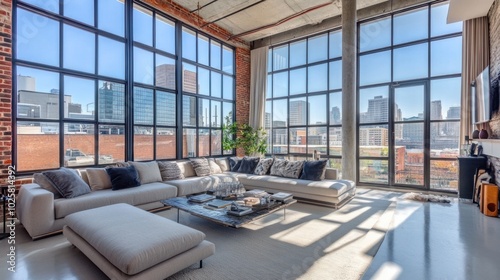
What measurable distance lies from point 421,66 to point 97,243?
22.7ft

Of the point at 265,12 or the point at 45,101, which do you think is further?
the point at 265,12

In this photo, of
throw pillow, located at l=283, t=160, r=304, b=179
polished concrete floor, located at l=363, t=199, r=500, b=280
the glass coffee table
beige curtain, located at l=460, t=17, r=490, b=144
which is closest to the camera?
polished concrete floor, located at l=363, t=199, r=500, b=280

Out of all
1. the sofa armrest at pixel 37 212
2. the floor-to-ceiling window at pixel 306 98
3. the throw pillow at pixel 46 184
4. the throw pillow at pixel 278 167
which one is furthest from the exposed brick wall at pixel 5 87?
the floor-to-ceiling window at pixel 306 98

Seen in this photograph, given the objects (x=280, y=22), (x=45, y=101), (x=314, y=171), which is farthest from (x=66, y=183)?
(x=280, y=22)

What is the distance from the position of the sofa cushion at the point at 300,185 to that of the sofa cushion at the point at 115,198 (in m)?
1.78

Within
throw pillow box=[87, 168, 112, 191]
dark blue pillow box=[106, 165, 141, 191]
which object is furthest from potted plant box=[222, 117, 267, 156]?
throw pillow box=[87, 168, 112, 191]

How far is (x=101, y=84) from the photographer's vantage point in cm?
486

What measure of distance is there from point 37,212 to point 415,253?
14.6ft

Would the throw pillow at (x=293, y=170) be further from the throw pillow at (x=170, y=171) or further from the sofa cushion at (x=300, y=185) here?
the throw pillow at (x=170, y=171)

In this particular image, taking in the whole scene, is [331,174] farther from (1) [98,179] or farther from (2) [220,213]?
(1) [98,179]

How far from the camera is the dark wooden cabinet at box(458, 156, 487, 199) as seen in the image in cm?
447

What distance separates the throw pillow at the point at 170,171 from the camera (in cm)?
511

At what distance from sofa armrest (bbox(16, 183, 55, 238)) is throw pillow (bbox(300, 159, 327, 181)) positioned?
4234mm

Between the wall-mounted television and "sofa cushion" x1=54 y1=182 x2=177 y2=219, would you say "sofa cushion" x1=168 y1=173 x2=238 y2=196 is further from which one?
the wall-mounted television
